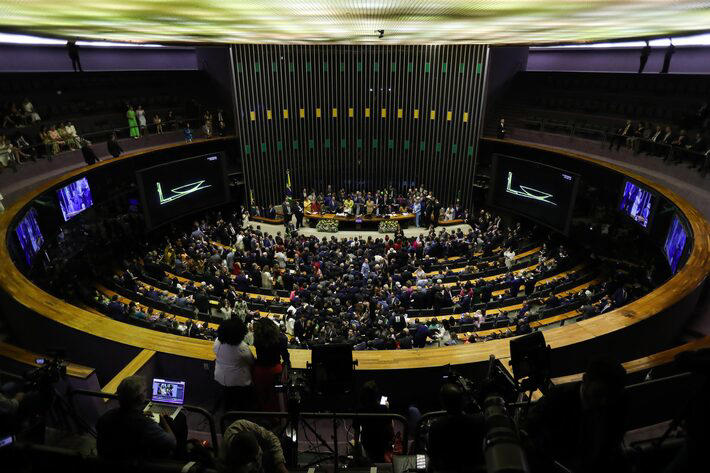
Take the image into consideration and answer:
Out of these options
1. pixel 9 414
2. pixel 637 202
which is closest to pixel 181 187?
pixel 9 414

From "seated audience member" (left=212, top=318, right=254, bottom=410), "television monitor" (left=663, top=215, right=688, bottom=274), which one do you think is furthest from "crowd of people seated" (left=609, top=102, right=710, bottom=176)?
"seated audience member" (left=212, top=318, right=254, bottom=410)

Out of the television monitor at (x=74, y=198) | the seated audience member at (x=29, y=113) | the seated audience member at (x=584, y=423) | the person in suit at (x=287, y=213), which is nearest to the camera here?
the seated audience member at (x=584, y=423)

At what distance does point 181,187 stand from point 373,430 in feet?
41.5

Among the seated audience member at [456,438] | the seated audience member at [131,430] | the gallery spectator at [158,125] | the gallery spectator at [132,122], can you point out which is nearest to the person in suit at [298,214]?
the gallery spectator at [158,125]

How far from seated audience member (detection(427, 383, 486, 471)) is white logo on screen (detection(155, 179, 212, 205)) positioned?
43.0 ft

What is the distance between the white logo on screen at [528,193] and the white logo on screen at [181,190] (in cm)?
1073

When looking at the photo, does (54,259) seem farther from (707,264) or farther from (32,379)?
(707,264)

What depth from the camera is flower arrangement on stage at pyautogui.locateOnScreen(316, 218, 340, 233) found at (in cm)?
1622

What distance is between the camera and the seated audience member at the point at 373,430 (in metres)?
3.62

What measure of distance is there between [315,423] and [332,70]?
51.7 feet

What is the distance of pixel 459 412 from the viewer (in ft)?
7.77

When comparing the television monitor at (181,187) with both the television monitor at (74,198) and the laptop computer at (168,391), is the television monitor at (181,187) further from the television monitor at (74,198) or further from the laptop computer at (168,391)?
the laptop computer at (168,391)

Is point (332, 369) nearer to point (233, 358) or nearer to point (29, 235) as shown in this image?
point (233, 358)

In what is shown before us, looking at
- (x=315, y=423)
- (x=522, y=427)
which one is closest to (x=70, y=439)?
(x=315, y=423)
